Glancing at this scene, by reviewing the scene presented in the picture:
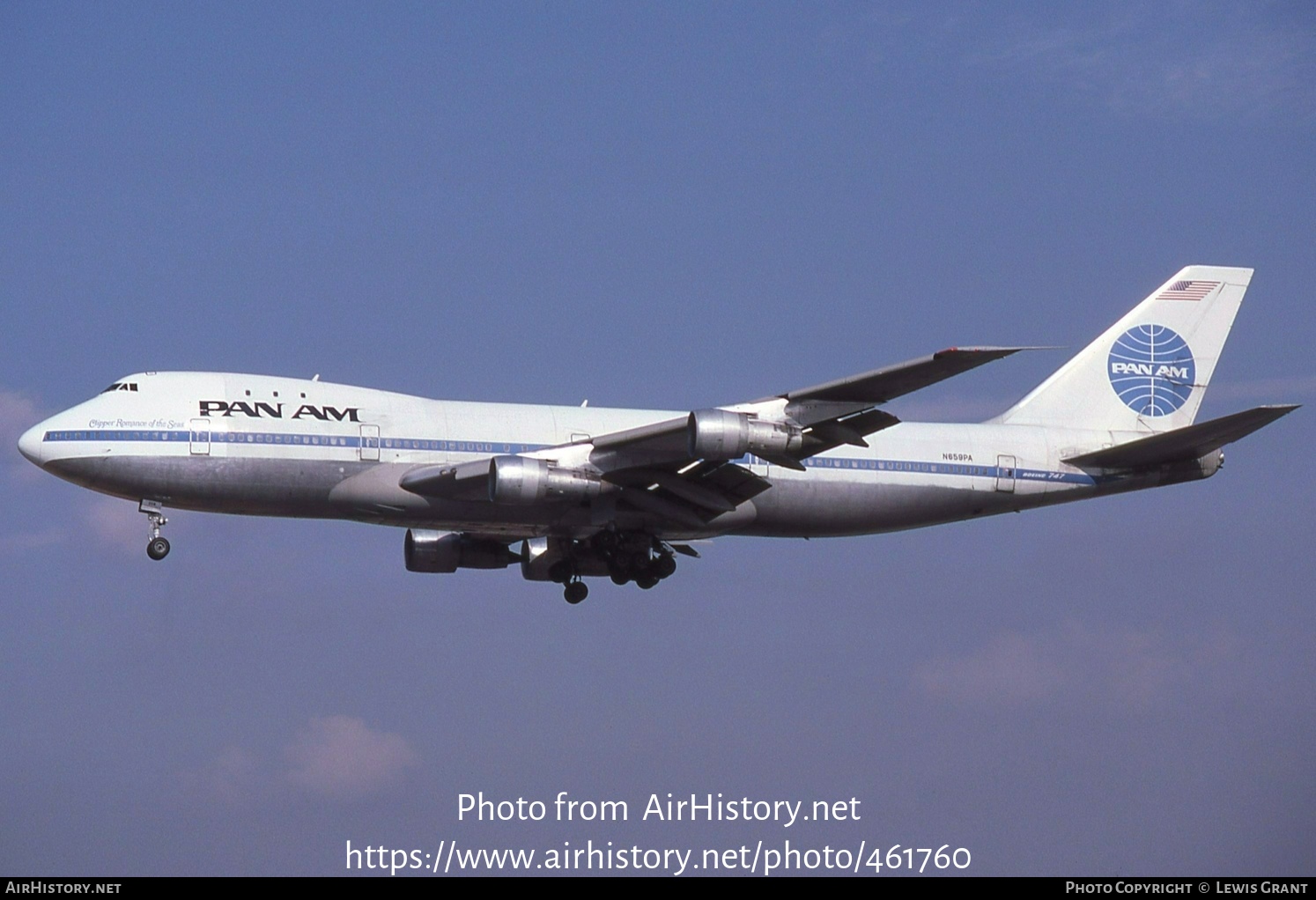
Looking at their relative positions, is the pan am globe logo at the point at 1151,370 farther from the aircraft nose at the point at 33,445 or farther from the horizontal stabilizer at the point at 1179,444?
the aircraft nose at the point at 33,445

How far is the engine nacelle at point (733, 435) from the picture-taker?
44.3 metres

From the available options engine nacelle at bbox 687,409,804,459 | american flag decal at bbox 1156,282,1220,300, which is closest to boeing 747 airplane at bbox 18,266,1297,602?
engine nacelle at bbox 687,409,804,459

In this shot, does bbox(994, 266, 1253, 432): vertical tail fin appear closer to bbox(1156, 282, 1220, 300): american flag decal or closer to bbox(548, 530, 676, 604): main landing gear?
bbox(1156, 282, 1220, 300): american flag decal

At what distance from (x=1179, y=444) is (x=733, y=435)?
13493 mm

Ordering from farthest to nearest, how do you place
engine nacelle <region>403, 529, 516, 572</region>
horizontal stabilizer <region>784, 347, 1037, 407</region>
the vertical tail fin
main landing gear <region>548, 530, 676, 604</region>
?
the vertical tail fin
engine nacelle <region>403, 529, 516, 572</region>
main landing gear <region>548, 530, 676, 604</region>
horizontal stabilizer <region>784, 347, 1037, 407</region>

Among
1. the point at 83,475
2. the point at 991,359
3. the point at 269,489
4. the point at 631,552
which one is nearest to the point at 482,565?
the point at 631,552

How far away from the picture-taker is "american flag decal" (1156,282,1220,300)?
55719 mm

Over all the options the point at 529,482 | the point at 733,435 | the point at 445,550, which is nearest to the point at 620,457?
the point at 529,482

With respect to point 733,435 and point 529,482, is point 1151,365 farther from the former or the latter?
point 529,482

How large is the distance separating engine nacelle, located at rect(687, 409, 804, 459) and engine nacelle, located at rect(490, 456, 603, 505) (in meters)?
3.50

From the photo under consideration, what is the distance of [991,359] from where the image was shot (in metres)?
40.7

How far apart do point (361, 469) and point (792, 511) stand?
11910 millimetres
